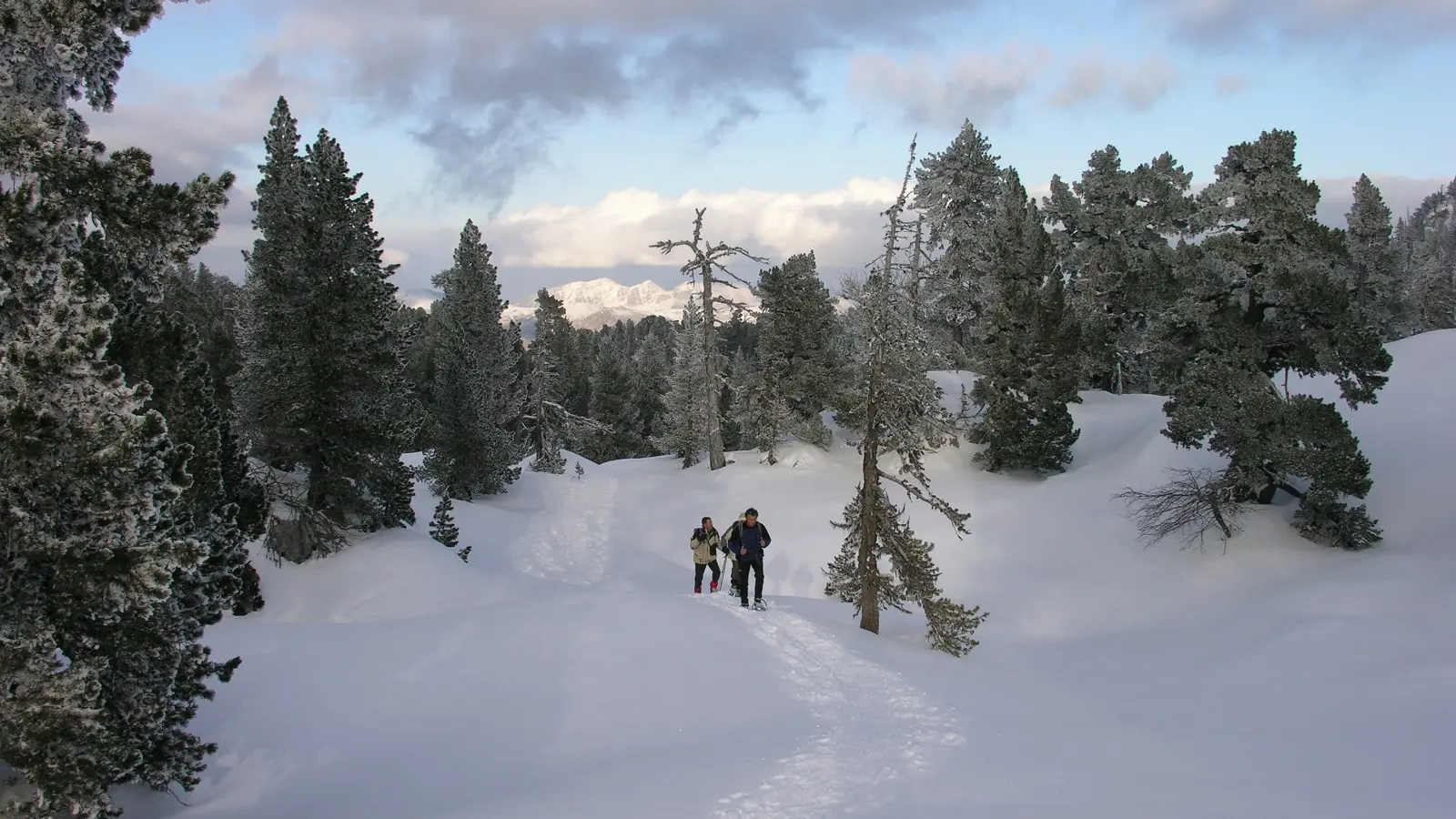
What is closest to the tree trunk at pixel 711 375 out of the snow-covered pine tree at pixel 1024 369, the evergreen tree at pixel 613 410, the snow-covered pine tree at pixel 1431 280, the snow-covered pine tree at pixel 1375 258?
the snow-covered pine tree at pixel 1024 369

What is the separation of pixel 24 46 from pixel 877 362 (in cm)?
1293

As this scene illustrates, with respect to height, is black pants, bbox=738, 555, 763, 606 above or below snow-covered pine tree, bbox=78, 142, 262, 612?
below

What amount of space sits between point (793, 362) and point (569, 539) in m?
13.0

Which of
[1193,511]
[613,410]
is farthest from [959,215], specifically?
[613,410]

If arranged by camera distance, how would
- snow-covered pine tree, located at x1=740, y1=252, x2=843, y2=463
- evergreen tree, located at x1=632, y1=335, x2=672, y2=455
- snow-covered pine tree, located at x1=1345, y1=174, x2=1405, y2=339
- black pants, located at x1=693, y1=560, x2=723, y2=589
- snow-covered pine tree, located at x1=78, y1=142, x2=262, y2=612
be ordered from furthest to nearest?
evergreen tree, located at x1=632, y1=335, x2=672, y2=455 → snow-covered pine tree, located at x1=1345, y1=174, x2=1405, y2=339 → snow-covered pine tree, located at x1=740, y1=252, x2=843, y2=463 → black pants, located at x1=693, y1=560, x2=723, y2=589 → snow-covered pine tree, located at x1=78, y1=142, x2=262, y2=612

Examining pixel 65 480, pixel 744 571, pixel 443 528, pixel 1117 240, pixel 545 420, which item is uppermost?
pixel 1117 240

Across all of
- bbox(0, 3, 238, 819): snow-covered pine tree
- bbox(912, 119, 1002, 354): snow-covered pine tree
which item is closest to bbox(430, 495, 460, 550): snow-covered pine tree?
bbox(0, 3, 238, 819): snow-covered pine tree

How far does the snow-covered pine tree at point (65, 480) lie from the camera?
6.17 meters

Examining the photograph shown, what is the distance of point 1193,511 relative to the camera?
2100 cm

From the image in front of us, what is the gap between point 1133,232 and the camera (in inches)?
1684

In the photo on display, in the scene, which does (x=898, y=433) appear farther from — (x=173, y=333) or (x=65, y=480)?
(x=65, y=480)

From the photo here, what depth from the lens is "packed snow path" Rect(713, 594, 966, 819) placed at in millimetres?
8141

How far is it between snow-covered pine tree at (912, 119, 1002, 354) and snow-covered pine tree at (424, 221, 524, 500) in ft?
73.2

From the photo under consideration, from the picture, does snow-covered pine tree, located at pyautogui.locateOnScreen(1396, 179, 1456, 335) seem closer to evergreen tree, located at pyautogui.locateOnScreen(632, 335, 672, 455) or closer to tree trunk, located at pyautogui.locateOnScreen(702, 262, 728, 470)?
tree trunk, located at pyautogui.locateOnScreen(702, 262, 728, 470)
